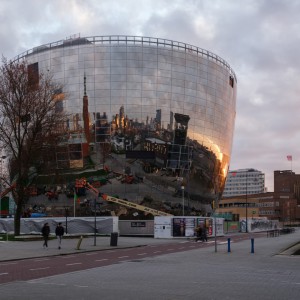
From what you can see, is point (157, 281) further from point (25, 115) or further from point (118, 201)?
point (118, 201)

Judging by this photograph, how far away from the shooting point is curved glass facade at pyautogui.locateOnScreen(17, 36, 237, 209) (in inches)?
3398

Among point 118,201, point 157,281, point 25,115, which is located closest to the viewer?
point 157,281

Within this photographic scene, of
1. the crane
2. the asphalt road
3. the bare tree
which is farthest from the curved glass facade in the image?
the asphalt road

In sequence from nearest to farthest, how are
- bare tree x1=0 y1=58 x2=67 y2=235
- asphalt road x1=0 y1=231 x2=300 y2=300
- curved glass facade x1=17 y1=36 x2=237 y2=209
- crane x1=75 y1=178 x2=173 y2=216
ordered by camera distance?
1. asphalt road x1=0 y1=231 x2=300 y2=300
2. bare tree x1=0 y1=58 x2=67 y2=235
3. crane x1=75 y1=178 x2=173 y2=216
4. curved glass facade x1=17 y1=36 x2=237 y2=209

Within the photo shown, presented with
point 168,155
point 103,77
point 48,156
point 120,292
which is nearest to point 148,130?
point 168,155

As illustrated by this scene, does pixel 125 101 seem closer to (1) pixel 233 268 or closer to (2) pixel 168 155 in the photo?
(2) pixel 168 155

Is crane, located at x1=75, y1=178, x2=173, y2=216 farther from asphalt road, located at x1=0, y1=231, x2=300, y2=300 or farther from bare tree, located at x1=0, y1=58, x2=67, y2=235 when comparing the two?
asphalt road, located at x1=0, y1=231, x2=300, y2=300

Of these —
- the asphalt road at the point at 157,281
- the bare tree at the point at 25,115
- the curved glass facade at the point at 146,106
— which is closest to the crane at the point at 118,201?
the curved glass facade at the point at 146,106

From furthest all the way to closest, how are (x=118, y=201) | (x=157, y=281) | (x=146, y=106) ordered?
(x=146, y=106)
(x=118, y=201)
(x=157, y=281)

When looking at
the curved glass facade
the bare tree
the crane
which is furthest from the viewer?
the curved glass facade

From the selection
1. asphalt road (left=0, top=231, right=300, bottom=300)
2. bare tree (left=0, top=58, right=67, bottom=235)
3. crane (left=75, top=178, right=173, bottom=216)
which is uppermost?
bare tree (left=0, top=58, right=67, bottom=235)

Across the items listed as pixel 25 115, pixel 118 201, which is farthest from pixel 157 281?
pixel 118 201

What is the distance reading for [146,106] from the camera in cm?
8794

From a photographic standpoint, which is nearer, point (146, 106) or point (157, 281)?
point (157, 281)
